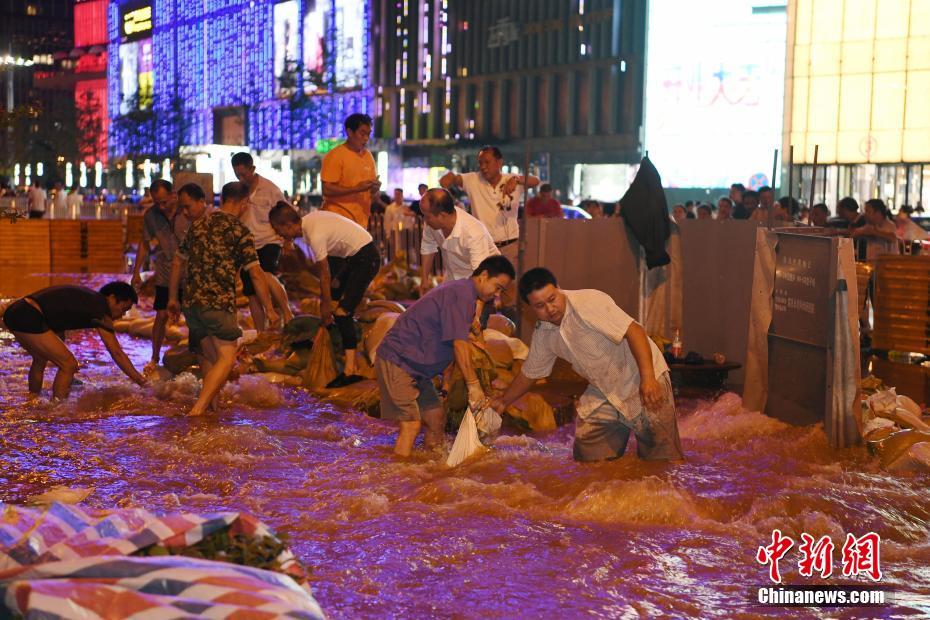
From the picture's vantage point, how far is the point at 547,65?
61.1 metres

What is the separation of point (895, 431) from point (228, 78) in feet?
309

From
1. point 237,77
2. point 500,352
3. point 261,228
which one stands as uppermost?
point 237,77

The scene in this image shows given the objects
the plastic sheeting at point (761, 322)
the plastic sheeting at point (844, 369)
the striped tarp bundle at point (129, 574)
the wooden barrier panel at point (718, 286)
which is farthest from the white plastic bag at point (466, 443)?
the wooden barrier panel at point (718, 286)

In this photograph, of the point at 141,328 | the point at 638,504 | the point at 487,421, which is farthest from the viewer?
the point at 141,328

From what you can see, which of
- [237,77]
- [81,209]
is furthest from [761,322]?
[237,77]

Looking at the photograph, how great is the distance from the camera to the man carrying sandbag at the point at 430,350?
7047 millimetres

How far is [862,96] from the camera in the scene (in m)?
37.3

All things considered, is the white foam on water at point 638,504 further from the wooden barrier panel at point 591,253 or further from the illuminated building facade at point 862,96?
the illuminated building facade at point 862,96

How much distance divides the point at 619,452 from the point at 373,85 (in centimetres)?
7078

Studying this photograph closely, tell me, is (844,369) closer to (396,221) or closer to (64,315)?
(64,315)

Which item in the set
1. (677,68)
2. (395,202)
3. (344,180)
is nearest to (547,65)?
(677,68)

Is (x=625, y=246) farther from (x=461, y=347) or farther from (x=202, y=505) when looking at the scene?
(x=202, y=505)

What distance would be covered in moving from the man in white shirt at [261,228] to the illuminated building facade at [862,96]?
27928 millimetres

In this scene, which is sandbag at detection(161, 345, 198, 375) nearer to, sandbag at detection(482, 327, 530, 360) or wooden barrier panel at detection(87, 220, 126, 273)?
sandbag at detection(482, 327, 530, 360)
